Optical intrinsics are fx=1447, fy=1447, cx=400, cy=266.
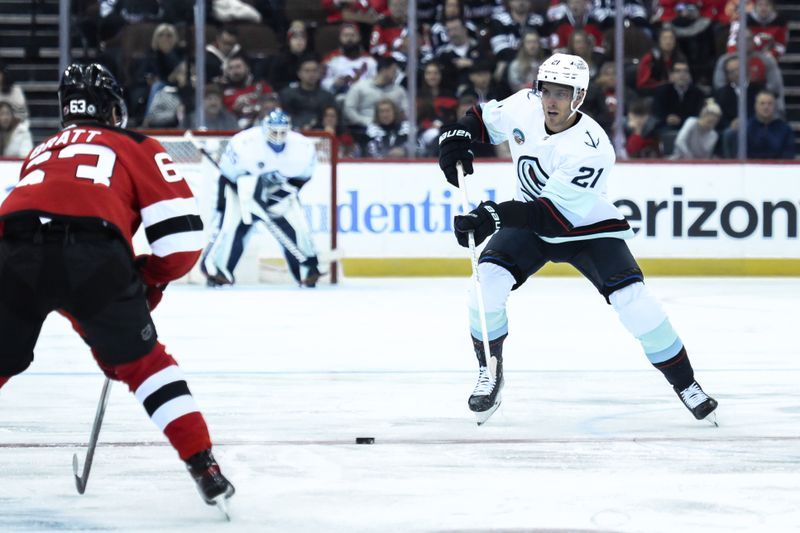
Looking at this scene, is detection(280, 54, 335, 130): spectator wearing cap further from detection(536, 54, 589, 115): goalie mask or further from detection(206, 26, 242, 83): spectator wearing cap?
Answer: detection(536, 54, 589, 115): goalie mask

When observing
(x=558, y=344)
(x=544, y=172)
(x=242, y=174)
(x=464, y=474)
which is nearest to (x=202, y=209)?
(x=242, y=174)

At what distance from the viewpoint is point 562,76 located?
4.64m

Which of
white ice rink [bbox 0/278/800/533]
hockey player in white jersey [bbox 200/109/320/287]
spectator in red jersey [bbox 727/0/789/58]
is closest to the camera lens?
white ice rink [bbox 0/278/800/533]

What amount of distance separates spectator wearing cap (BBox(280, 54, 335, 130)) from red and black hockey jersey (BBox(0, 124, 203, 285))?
812 cm

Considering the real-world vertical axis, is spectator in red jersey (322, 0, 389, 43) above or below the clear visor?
above

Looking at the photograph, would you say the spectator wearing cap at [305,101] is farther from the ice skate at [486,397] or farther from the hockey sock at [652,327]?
the hockey sock at [652,327]

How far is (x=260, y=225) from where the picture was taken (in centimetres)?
1098

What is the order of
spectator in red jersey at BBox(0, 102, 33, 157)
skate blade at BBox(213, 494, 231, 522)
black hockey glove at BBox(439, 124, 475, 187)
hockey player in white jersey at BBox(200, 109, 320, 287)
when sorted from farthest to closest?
spectator in red jersey at BBox(0, 102, 33, 157), hockey player in white jersey at BBox(200, 109, 320, 287), black hockey glove at BBox(439, 124, 475, 187), skate blade at BBox(213, 494, 231, 522)

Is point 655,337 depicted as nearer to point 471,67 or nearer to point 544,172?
point 544,172

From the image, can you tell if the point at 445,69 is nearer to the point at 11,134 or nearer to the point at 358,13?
the point at 358,13

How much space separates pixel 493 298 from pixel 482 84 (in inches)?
266

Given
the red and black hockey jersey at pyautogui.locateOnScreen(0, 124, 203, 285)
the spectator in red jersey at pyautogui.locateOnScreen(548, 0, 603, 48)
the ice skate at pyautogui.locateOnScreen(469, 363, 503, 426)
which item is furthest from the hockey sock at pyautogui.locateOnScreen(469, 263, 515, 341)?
the spectator in red jersey at pyautogui.locateOnScreen(548, 0, 603, 48)

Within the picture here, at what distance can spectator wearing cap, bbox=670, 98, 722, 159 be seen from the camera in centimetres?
1123

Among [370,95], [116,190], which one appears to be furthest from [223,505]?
[370,95]
